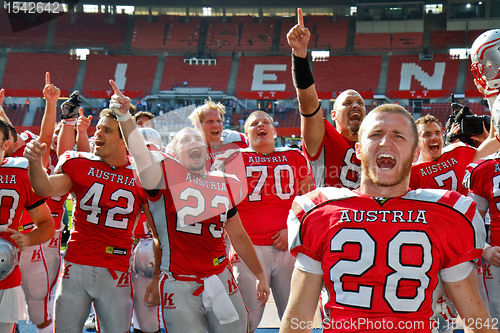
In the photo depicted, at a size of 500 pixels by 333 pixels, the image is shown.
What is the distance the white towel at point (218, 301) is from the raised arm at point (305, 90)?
109cm

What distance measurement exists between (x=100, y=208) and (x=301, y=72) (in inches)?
72.9

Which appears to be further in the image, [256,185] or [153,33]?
[153,33]

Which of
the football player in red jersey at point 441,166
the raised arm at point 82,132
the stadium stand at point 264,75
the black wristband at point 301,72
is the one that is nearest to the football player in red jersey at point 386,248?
the black wristband at point 301,72

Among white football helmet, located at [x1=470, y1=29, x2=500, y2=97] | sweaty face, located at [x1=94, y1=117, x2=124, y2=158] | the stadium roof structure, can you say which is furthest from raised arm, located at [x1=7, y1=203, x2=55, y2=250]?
the stadium roof structure

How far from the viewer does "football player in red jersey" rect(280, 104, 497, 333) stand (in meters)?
1.97

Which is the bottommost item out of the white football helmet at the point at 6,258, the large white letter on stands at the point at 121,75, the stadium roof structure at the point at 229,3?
the white football helmet at the point at 6,258

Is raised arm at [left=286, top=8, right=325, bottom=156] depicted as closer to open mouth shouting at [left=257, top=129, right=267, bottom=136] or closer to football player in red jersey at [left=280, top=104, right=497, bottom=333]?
football player in red jersey at [left=280, top=104, right=497, bottom=333]

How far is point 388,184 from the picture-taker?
6.80 ft

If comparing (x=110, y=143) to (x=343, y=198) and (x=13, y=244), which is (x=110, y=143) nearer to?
(x=13, y=244)

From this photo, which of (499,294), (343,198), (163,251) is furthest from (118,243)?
(499,294)

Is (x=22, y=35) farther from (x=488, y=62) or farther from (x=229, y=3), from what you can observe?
(x=488, y=62)

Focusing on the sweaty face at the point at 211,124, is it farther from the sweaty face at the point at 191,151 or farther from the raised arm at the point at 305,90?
the raised arm at the point at 305,90

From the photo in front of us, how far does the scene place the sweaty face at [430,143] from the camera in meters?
4.23

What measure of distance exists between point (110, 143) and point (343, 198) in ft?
7.30
